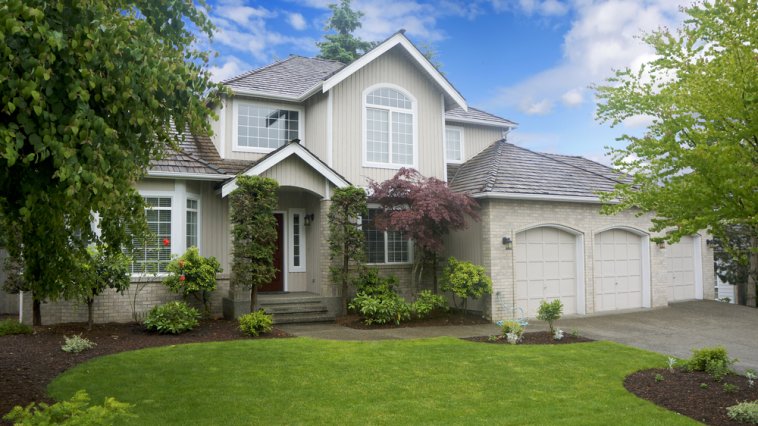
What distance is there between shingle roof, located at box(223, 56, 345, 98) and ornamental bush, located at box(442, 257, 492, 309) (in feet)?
20.5

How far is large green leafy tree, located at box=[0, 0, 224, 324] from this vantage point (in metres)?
4.05

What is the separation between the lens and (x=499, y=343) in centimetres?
1078

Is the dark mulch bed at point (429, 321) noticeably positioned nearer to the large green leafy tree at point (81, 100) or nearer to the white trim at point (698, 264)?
the large green leafy tree at point (81, 100)

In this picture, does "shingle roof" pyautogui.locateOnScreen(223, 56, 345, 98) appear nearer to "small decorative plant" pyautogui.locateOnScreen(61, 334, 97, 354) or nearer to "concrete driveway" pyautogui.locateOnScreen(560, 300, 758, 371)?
"small decorative plant" pyautogui.locateOnScreen(61, 334, 97, 354)

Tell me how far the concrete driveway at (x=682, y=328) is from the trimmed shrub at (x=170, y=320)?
8.49 meters

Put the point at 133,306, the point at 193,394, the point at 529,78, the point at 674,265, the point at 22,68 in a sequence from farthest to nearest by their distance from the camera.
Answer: the point at 529,78 → the point at 674,265 → the point at 133,306 → the point at 193,394 → the point at 22,68

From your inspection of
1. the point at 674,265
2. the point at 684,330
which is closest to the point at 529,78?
the point at 674,265

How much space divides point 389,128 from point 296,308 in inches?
230

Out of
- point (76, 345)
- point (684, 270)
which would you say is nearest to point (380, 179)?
point (76, 345)

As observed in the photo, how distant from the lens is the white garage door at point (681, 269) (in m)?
18.2

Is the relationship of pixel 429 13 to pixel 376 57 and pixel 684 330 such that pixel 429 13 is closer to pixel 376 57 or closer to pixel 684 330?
pixel 376 57

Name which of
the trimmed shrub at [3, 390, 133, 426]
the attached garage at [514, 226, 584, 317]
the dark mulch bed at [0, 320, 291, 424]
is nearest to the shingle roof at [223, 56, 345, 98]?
the dark mulch bed at [0, 320, 291, 424]

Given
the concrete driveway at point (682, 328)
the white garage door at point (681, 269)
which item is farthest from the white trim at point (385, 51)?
the white garage door at point (681, 269)

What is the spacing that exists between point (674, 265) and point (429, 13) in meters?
11.7
